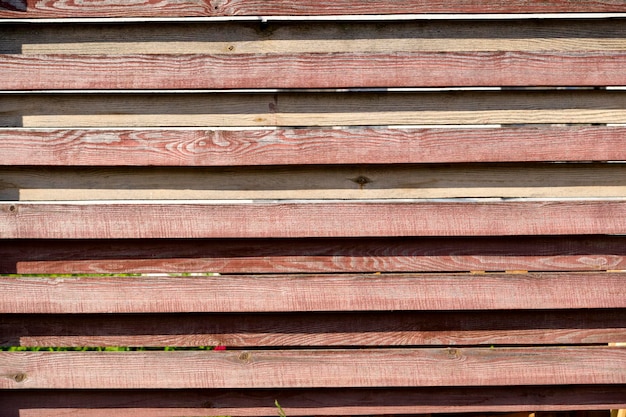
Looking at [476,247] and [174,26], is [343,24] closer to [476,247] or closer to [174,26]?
[174,26]

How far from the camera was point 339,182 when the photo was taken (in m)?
2.30

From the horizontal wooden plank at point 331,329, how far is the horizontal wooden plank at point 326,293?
3.8 inches

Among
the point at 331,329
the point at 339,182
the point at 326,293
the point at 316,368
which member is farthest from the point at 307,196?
the point at 316,368

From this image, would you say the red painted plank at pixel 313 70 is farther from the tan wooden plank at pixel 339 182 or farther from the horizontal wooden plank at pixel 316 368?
the horizontal wooden plank at pixel 316 368

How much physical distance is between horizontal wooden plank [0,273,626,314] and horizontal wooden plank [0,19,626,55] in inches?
35.7

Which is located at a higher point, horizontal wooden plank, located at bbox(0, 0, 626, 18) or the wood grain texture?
horizontal wooden plank, located at bbox(0, 0, 626, 18)

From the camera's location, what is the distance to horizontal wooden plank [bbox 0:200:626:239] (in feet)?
7.34

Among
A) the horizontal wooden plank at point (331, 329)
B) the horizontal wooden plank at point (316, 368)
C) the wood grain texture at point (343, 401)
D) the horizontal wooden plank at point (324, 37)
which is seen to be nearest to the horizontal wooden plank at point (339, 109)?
the horizontal wooden plank at point (324, 37)

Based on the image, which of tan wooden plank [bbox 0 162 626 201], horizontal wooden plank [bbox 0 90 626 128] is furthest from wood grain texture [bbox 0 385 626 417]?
horizontal wooden plank [bbox 0 90 626 128]

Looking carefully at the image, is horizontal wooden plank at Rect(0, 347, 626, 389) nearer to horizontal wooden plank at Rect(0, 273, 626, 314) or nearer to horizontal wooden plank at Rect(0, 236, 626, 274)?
horizontal wooden plank at Rect(0, 273, 626, 314)

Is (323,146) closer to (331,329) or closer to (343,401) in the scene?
(331,329)

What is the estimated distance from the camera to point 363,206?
225 centimetres

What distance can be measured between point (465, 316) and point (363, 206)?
0.65 m

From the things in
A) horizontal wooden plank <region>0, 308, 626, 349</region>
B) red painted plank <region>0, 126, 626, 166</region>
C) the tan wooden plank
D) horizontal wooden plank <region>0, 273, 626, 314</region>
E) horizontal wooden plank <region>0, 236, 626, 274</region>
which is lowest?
horizontal wooden plank <region>0, 308, 626, 349</region>
